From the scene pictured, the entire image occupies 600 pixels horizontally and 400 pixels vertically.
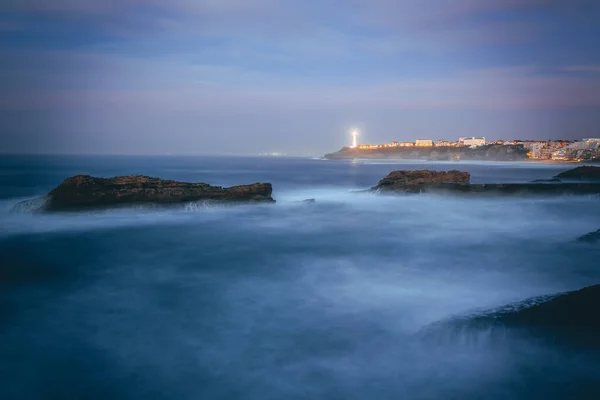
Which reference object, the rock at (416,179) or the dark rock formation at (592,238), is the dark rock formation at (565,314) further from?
the rock at (416,179)

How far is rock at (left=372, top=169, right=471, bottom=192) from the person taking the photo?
27.0m

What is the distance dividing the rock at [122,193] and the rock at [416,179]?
11.0 metres

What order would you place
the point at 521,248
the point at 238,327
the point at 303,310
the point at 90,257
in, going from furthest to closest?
the point at 521,248 → the point at 90,257 → the point at 303,310 → the point at 238,327

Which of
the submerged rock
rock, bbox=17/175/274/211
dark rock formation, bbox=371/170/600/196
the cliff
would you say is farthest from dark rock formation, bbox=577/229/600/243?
the cliff

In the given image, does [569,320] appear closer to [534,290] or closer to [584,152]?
[534,290]

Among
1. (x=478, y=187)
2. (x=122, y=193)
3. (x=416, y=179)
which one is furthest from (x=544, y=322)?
(x=416, y=179)

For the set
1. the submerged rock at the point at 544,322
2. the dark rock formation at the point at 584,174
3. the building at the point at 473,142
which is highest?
the building at the point at 473,142

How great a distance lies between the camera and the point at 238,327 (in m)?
8.01

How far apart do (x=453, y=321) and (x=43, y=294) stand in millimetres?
9330

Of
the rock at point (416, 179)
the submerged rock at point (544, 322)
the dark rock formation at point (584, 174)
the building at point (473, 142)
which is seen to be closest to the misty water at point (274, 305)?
the submerged rock at point (544, 322)

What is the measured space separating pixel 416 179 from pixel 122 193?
1881 cm

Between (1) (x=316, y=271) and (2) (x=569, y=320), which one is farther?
(1) (x=316, y=271)

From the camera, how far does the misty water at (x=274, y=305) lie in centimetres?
588

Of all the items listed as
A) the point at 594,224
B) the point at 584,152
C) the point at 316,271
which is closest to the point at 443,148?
the point at 584,152
